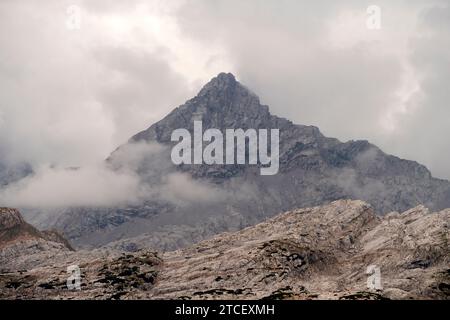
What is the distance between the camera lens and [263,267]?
18475 cm

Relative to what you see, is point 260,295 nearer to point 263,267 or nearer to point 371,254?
point 263,267

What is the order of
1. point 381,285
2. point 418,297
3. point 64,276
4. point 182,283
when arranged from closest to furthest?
point 418,297, point 381,285, point 182,283, point 64,276

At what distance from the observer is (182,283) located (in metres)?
181

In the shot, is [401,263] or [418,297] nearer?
[418,297]
